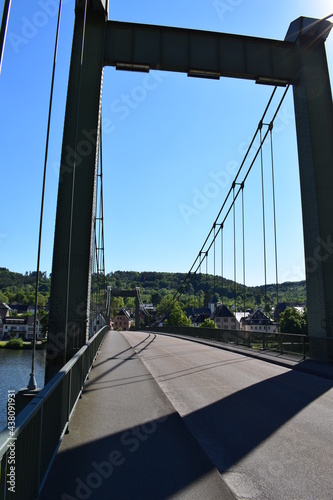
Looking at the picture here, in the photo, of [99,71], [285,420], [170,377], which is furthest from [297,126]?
[285,420]

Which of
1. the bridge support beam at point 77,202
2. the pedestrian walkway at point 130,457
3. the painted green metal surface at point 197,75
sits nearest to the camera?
the pedestrian walkway at point 130,457

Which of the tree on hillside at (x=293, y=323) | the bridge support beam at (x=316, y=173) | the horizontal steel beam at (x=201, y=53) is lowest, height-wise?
the tree on hillside at (x=293, y=323)

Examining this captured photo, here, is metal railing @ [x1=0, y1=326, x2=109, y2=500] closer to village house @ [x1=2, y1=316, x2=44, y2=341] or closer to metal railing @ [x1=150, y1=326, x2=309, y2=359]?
metal railing @ [x1=150, y1=326, x2=309, y2=359]

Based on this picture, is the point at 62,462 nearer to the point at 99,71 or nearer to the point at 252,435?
the point at 252,435

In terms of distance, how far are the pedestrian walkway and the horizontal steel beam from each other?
Result: 35.8 ft

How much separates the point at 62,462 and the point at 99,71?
36.2ft

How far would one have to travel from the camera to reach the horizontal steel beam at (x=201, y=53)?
43.8ft

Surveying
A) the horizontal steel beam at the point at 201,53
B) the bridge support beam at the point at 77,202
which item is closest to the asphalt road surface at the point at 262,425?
the bridge support beam at the point at 77,202

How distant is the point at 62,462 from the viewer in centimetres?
414

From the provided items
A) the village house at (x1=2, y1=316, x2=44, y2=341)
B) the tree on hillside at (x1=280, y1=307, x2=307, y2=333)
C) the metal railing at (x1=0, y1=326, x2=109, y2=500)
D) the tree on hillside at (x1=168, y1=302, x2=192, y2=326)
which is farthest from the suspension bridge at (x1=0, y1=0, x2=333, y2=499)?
the village house at (x1=2, y1=316, x2=44, y2=341)

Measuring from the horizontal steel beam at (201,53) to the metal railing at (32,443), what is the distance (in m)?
11.8

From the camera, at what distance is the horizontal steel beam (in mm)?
13336

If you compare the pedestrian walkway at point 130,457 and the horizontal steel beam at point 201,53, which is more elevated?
the horizontal steel beam at point 201,53

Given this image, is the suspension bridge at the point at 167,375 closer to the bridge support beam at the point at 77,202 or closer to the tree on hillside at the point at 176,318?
the bridge support beam at the point at 77,202
